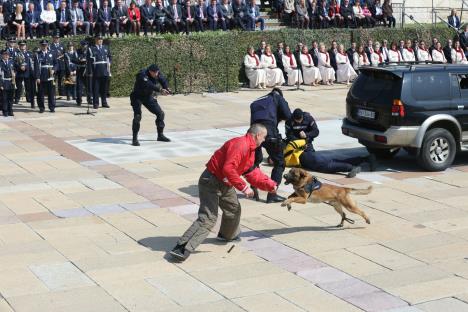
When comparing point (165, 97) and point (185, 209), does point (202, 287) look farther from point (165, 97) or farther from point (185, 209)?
point (165, 97)

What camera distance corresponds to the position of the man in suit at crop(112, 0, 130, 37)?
27.6m

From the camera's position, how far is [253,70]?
27047 millimetres

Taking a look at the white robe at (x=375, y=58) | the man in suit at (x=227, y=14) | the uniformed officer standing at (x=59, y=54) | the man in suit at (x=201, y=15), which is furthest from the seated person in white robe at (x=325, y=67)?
the uniformed officer standing at (x=59, y=54)

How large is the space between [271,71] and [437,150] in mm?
12871

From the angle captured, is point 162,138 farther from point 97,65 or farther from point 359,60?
point 359,60

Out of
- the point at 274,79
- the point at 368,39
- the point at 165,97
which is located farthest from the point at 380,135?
the point at 368,39

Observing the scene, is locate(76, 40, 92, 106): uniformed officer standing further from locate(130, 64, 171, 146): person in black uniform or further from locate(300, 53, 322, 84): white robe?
locate(300, 53, 322, 84): white robe

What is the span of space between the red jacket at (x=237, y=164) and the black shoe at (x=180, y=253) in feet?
2.96

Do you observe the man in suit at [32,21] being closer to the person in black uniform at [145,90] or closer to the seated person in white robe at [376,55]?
the person in black uniform at [145,90]

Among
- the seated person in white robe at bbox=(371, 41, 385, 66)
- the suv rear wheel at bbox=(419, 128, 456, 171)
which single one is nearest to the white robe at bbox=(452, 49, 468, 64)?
the seated person in white robe at bbox=(371, 41, 385, 66)

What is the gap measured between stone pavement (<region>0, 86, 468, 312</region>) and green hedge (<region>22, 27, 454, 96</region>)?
7570 mm

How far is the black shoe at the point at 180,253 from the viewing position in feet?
32.2

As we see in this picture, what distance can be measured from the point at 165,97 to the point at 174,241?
47.5ft

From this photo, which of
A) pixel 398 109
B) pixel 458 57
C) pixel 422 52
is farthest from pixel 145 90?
pixel 458 57
